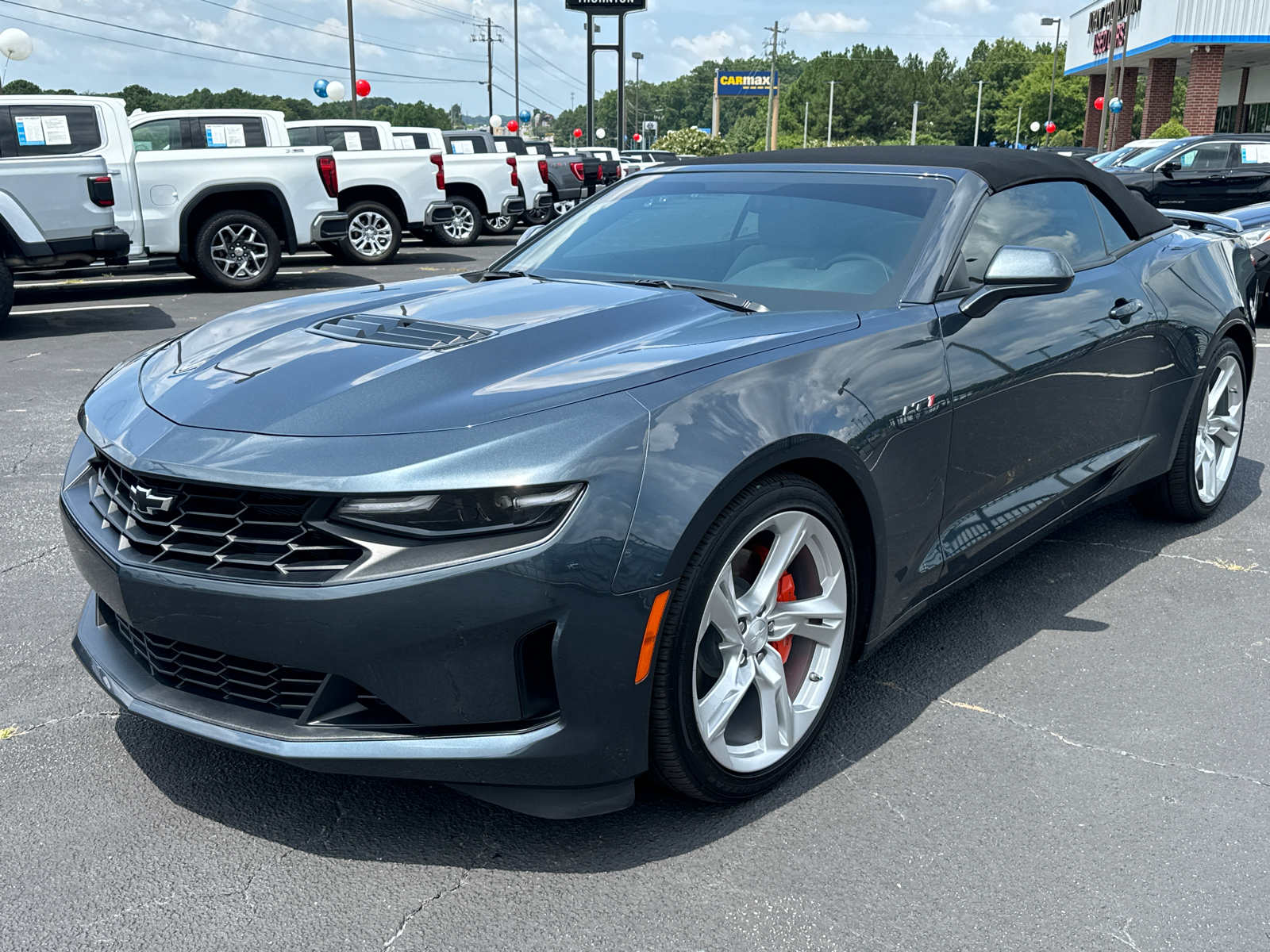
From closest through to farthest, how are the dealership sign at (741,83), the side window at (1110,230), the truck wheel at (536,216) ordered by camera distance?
the side window at (1110,230) → the truck wheel at (536,216) → the dealership sign at (741,83)

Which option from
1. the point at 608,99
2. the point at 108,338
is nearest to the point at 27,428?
the point at 108,338

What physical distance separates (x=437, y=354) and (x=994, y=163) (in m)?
2.01

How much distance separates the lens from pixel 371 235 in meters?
15.4

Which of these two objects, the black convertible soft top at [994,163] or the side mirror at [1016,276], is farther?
the black convertible soft top at [994,163]

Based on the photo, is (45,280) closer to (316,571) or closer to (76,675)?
(76,675)

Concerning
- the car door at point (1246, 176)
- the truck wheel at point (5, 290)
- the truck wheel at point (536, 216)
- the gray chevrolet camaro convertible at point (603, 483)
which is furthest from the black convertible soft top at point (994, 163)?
the truck wheel at point (536, 216)

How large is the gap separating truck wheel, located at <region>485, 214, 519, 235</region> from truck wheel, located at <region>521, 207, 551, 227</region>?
236 mm

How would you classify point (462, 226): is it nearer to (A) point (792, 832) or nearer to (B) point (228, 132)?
(B) point (228, 132)

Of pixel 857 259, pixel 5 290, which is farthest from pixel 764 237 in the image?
pixel 5 290

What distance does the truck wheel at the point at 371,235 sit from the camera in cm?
1512

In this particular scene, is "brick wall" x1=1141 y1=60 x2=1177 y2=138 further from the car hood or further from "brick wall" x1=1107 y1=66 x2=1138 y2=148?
the car hood

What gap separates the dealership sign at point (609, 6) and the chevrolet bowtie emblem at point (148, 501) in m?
45.9

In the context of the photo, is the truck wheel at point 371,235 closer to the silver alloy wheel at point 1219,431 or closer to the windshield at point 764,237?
the windshield at point 764,237

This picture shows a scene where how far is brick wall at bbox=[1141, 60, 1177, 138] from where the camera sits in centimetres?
3750
